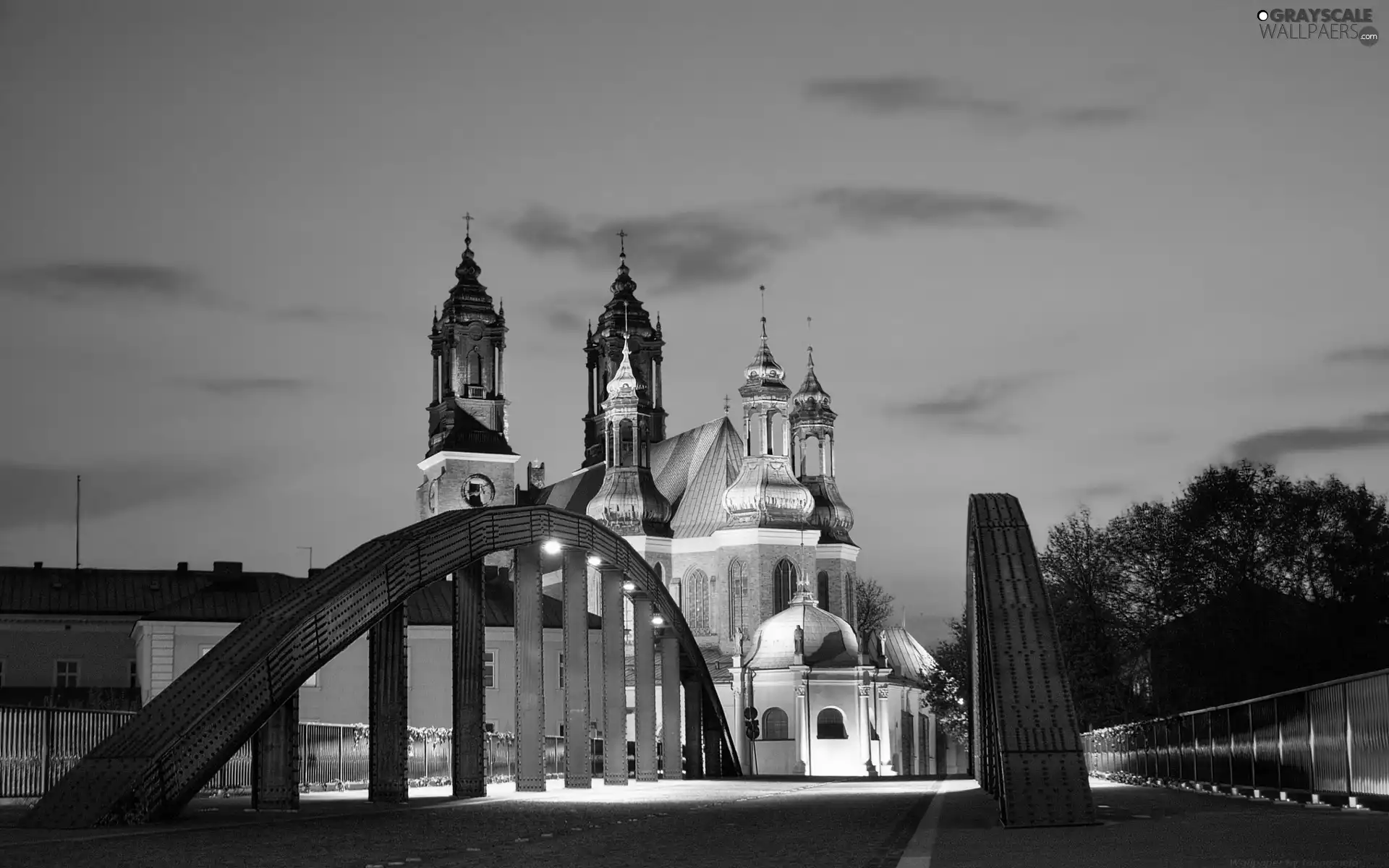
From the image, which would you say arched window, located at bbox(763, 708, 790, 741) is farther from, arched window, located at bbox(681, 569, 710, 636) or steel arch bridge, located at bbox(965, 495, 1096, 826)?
steel arch bridge, located at bbox(965, 495, 1096, 826)

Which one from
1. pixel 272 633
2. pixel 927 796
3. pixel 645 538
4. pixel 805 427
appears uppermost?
pixel 805 427

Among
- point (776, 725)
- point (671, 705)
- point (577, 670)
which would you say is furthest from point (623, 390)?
point (577, 670)

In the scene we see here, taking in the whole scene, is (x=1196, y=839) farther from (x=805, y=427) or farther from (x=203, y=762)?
(x=805, y=427)

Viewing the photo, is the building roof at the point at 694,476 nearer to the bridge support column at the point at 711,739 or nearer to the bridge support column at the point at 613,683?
the bridge support column at the point at 711,739

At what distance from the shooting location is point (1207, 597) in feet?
190

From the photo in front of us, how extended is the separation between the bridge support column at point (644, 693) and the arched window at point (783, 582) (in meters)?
63.3

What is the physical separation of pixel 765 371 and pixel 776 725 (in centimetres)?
2096

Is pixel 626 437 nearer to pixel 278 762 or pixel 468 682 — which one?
pixel 468 682

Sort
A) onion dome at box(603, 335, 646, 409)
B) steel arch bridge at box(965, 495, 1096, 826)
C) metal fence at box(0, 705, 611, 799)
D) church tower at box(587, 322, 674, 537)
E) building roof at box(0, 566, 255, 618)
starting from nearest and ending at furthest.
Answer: steel arch bridge at box(965, 495, 1096, 826) → metal fence at box(0, 705, 611, 799) → building roof at box(0, 566, 255, 618) → church tower at box(587, 322, 674, 537) → onion dome at box(603, 335, 646, 409)

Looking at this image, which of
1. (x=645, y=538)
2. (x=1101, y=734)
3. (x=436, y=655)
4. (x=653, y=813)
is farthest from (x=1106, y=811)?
(x=645, y=538)

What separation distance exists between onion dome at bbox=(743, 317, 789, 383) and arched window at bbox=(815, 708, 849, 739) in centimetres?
1953

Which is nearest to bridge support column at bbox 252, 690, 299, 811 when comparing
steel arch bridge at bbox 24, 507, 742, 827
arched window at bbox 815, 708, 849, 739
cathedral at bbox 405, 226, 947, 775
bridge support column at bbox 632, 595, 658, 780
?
steel arch bridge at bbox 24, 507, 742, 827

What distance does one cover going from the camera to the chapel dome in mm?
92500

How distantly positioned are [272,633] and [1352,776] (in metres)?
10.7
